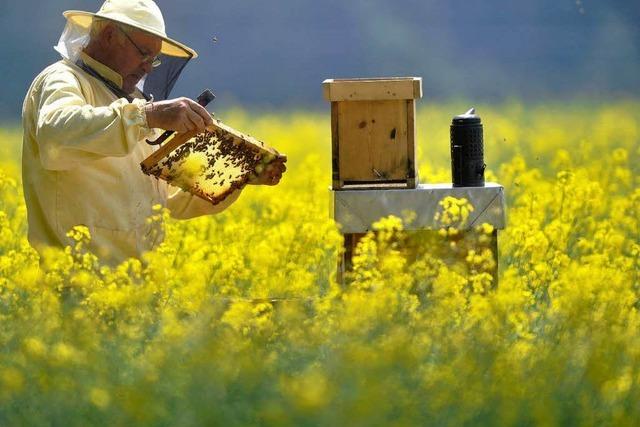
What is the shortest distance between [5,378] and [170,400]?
44 centimetres

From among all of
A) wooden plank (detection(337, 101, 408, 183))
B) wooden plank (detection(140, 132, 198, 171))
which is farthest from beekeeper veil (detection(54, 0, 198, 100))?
Result: wooden plank (detection(337, 101, 408, 183))

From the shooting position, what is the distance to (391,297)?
3.96m

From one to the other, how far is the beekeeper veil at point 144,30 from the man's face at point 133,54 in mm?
47

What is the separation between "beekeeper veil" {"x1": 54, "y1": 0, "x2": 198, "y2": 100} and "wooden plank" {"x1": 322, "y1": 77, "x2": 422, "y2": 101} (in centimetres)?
55

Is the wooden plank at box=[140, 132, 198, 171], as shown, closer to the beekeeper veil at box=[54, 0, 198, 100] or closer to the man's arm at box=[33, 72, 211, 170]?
the man's arm at box=[33, 72, 211, 170]

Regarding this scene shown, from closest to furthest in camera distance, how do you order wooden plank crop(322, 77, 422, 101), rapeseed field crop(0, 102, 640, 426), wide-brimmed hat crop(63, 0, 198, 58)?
1. rapeseed field crop(0, 102, 640, 426)
2. wide-brimmed hat crop(63, 0, 198, 58)
3. wooden plank crop(322, 77, 422, 101)

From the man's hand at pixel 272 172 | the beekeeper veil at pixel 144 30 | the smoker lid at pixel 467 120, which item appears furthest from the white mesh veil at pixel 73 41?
the smoker lid at pixel 467 120

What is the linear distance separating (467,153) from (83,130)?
1576 millimetres

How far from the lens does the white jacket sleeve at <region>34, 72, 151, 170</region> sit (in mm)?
4672

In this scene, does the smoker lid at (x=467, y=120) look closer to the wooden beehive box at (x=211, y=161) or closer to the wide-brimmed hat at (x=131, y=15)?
the wooden beehive box at (x=211, y=161)

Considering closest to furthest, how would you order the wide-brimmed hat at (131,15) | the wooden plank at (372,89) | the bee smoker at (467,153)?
the wide-brimmed hat at (131,15), the wooden plank at (372,89), the bee smoker at (467,153)

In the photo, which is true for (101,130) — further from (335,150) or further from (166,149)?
(335,150)

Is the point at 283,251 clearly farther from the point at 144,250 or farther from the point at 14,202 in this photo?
the point at 14,202

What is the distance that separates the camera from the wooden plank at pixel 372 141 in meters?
5.42
